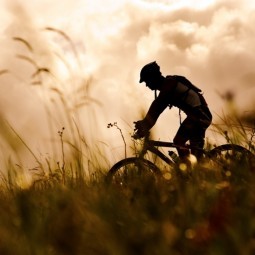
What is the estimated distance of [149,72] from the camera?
683cm

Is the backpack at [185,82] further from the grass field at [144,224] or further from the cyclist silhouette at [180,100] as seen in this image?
the grass field at [144,224]

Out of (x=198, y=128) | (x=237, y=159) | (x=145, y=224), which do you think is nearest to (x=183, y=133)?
(x=198, y=128)

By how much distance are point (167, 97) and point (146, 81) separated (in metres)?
0.37

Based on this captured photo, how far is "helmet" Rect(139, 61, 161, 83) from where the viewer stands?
6.84m

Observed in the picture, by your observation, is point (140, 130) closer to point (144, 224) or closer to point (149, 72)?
point (149, 72)

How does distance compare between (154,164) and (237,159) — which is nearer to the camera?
(237,159)

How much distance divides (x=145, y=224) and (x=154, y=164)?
3.19 metres

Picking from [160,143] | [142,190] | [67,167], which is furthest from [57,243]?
[160,143]

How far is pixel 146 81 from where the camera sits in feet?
22.6

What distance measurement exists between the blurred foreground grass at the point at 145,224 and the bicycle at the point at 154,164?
0.92m

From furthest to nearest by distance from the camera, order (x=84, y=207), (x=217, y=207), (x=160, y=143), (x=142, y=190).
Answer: (x=160, y=143) < (x=142, y=190) < (x=84, y=207) < (x=217, y=207)

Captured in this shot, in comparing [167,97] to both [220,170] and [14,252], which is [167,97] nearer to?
[220,170]

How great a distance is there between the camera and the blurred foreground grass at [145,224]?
208cm

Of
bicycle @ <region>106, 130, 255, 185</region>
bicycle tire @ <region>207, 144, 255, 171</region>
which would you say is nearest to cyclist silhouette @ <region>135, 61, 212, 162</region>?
bicycle @ <region>106, 130, 255, 185</region>
